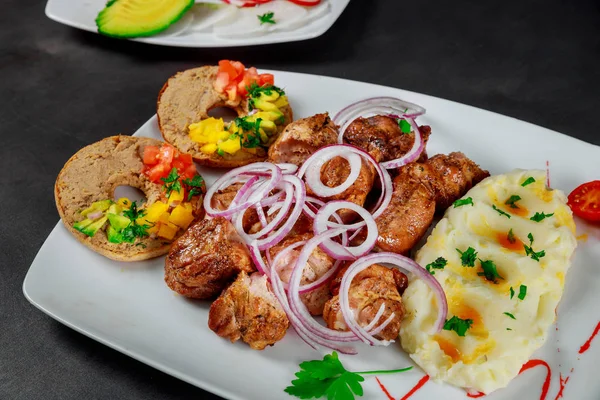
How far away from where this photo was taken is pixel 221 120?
19.2ft

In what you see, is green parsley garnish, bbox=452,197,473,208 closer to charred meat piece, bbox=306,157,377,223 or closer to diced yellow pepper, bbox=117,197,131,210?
charred meat piece, bbox=306,157,377,223

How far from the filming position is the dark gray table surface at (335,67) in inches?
266

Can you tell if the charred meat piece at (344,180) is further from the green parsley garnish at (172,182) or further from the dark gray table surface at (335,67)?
the dark gray table surface at (335,67)

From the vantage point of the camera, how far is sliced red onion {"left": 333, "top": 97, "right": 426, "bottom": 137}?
580 centimetres

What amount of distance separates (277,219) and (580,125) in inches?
169

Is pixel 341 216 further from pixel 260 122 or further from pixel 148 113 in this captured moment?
pixel 148 113

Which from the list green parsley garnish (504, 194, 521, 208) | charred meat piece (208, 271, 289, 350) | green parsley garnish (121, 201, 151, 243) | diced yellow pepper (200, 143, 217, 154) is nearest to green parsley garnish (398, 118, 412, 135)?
green parsley garnish (504, 194, 521, 208)

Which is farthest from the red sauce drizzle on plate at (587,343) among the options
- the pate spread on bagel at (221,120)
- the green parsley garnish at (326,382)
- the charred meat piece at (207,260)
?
the pate spread on bagel at (221,120)

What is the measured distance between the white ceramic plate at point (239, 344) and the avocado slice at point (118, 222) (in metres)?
0.27

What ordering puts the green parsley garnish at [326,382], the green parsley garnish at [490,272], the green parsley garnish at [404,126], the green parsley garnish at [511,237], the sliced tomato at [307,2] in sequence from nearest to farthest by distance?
the green parsley garnish at [326,382], the green parsley garnish at [490,272], the green parsley garnish at [511,237], the green parsley garnish at [404,126], the sliced tomato at [307,2]

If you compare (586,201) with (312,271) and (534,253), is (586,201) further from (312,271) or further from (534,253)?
(312,271)

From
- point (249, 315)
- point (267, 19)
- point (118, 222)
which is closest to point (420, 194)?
point (249, 315)

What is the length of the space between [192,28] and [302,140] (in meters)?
3.03

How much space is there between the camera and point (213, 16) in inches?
295
